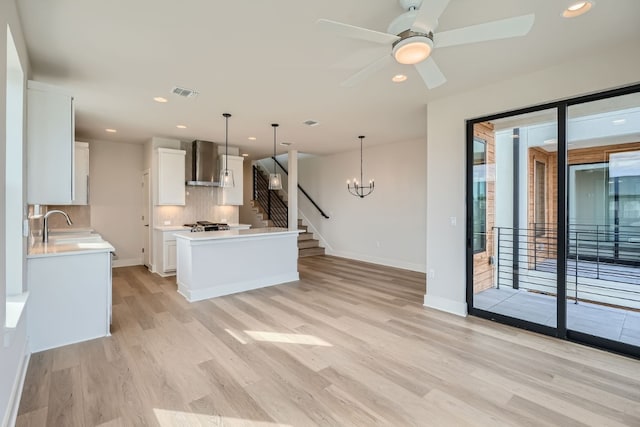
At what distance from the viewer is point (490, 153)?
3.89m

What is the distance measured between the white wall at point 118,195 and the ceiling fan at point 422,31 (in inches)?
252

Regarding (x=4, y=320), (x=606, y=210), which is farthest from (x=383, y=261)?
(x=4, y=320)

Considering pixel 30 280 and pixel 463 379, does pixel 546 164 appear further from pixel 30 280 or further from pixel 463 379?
pixel 30 280

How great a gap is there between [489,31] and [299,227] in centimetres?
765

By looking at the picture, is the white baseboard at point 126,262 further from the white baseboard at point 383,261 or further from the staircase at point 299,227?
the white baseboard at point 383,261

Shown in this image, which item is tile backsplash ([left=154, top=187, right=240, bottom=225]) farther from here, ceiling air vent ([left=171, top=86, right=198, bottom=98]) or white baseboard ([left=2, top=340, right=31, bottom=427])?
white baseboard ([left=2, top=340, right=31, bottom=427])

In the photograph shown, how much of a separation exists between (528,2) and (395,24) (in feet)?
3.02

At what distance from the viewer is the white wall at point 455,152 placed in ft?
10.3

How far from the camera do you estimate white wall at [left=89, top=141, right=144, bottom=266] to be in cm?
642

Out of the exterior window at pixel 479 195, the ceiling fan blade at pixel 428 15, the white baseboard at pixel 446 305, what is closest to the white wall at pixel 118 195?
Result: the white baseboard at pixel 446 305

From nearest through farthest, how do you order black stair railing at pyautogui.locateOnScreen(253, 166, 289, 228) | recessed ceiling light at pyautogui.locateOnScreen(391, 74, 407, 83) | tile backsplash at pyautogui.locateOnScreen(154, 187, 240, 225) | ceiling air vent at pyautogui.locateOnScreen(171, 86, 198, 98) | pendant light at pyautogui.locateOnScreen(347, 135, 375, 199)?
recessed ceiling light at pyautogui.locateOnScreen(391, 74, 407, 83)
ceiling air vent at pyautogui.locateOnScreen(171, 86, 198, 98)
tile backsplash at pyautogui.locateOnScreen(154, 187, 240, 225)
pendant light at pyautogui.locateOnScreen(347, 135, 375, 199)
black stair railing at pyautogui.locateOnScreen(253, 166, 289, 228)

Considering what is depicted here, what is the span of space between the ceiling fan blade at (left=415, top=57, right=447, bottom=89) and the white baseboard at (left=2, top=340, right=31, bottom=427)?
3.45m

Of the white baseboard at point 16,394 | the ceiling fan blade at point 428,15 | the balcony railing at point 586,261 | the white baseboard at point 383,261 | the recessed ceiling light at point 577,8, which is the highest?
the recessed ceiling light at point 577,8

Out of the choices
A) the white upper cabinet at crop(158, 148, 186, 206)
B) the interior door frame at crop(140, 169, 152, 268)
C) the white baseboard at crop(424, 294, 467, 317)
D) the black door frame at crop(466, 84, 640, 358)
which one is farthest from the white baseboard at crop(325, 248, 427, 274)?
Result: the interior door frame at crop(140, 169, 152, 268)
